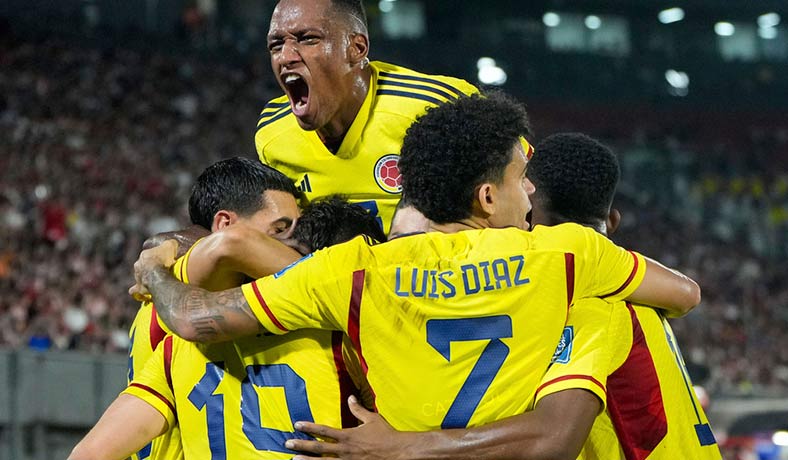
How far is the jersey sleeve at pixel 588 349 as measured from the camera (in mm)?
3131

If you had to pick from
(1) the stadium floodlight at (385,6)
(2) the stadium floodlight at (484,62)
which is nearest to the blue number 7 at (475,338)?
(2) the stadium floodlight at (484,62)

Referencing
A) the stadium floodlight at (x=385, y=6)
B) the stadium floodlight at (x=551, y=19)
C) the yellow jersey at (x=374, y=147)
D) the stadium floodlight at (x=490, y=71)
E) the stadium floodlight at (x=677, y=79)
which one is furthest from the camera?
the stadium floodlight at (x=677, y=79)

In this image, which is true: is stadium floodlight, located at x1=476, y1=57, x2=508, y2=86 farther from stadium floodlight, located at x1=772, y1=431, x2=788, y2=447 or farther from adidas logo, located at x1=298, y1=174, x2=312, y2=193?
adidas logo, located at x1=298, y1=174, x2=312, y2=193

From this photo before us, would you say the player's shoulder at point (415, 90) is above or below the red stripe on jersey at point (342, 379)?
above

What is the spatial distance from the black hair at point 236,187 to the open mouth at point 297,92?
0.63 meters

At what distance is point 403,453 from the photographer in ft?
10.2

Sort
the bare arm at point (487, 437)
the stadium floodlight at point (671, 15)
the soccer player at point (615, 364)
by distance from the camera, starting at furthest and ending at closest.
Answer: the stadium floodlight at point (671, 15)
the soccer player at point (615, 364)
the bare arm at point (487, 437)

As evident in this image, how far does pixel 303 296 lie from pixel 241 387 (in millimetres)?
435

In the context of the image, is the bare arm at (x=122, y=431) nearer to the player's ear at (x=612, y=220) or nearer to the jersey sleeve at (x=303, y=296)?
the jersey sleeve at (x=303, y=296)

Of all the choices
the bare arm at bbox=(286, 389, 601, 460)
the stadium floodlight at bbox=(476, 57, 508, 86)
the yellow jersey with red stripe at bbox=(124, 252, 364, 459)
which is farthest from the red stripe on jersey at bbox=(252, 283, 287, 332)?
the stadium floodlight at bbox=(476, 57, 508, 86)

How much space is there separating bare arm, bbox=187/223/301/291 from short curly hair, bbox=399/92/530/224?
416mm

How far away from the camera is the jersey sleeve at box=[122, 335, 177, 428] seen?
3.54 metres

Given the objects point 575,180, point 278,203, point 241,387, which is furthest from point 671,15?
point 241,387

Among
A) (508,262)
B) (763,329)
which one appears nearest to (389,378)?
(508,262)
